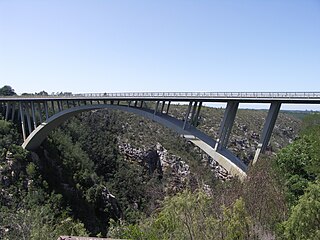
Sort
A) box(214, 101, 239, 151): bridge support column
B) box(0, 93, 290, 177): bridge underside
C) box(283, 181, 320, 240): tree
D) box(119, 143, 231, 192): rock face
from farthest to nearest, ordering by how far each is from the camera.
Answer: box(119, 143, 231, 192): rock face
box(214, 101, 239, 151): bridge support column
box(0, 93, 290, 177): bridge underside
box(283, 181, 320, 240): tree

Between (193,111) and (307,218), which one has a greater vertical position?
(193,111)

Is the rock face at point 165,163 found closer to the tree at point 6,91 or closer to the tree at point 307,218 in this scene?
the tree at point 6,91

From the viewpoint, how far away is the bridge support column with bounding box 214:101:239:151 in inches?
763

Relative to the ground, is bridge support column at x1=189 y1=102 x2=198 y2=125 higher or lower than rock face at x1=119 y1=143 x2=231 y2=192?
higher

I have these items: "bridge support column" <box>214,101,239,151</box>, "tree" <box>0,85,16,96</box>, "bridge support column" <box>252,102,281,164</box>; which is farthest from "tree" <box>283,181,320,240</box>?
"tree" <box>0,85,16,96</box>

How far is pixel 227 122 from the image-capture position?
63.8ft

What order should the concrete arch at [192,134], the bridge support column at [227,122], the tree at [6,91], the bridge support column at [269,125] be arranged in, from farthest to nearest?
the tree at [6,91] → the bridge support column at [227,122] → the concrete arch at [192,134] → the bridge support column at [269,125]

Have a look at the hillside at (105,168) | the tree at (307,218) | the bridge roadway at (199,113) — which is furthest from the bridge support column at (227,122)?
the tree at (307,218)

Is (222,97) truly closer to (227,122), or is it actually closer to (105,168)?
(227,122)

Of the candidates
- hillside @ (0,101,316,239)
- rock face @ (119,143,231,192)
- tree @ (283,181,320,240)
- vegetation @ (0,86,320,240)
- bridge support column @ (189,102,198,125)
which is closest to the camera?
tree @ (283,181,320,240)

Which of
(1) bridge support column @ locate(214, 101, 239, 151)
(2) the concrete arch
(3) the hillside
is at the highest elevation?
(1) bridge support column @ locate(214, 101, 239, 151)

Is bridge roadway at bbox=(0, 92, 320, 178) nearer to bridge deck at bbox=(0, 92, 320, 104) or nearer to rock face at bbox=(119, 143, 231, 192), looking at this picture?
bridge deck at bbox=(0, 92, 320, 104)

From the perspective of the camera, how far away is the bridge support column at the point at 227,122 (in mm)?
19375

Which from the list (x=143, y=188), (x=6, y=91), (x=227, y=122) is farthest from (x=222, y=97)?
(x=6, y=91)
